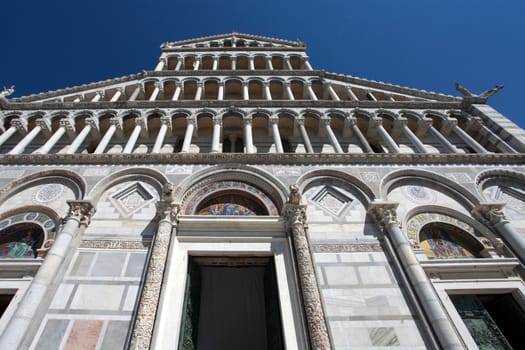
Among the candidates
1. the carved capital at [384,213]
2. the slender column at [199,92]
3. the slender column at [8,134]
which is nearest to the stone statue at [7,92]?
the slender column at [8,134]

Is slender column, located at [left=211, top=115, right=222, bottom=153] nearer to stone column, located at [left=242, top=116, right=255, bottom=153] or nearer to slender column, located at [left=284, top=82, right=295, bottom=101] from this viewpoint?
stone column, located at [left=242, top=116, right=255, bottom=153]

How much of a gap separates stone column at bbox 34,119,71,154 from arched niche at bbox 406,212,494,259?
30.3 feet

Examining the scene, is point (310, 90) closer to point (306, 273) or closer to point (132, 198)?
point (132, 198)

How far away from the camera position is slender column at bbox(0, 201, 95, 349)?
4.64 m

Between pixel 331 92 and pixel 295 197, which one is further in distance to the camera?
pixel 331 92

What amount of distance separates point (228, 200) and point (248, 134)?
2.42 metres

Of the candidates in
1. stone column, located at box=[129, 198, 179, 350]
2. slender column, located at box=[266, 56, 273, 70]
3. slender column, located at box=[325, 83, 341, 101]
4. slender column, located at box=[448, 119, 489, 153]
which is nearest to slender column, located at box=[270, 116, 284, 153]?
slender column, located at box=[325, 83, 341, 101]

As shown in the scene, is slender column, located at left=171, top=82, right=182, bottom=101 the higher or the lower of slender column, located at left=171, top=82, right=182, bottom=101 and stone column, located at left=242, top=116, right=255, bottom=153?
the higher

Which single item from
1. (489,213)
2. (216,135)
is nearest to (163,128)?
(216,135)

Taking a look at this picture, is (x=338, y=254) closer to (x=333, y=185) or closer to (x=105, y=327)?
(x=333, y=185)

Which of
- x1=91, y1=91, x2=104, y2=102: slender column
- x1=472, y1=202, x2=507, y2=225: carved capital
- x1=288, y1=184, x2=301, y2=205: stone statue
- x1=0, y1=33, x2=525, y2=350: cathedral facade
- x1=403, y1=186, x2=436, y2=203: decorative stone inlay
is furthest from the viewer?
x1=91, y1=91, x2=104, y2=102: slender column

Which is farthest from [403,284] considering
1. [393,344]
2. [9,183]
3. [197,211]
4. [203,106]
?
[9,183]

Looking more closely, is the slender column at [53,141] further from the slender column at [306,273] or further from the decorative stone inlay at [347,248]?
the decorative stone inlay at [347,248]

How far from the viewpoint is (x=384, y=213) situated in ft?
21.6
